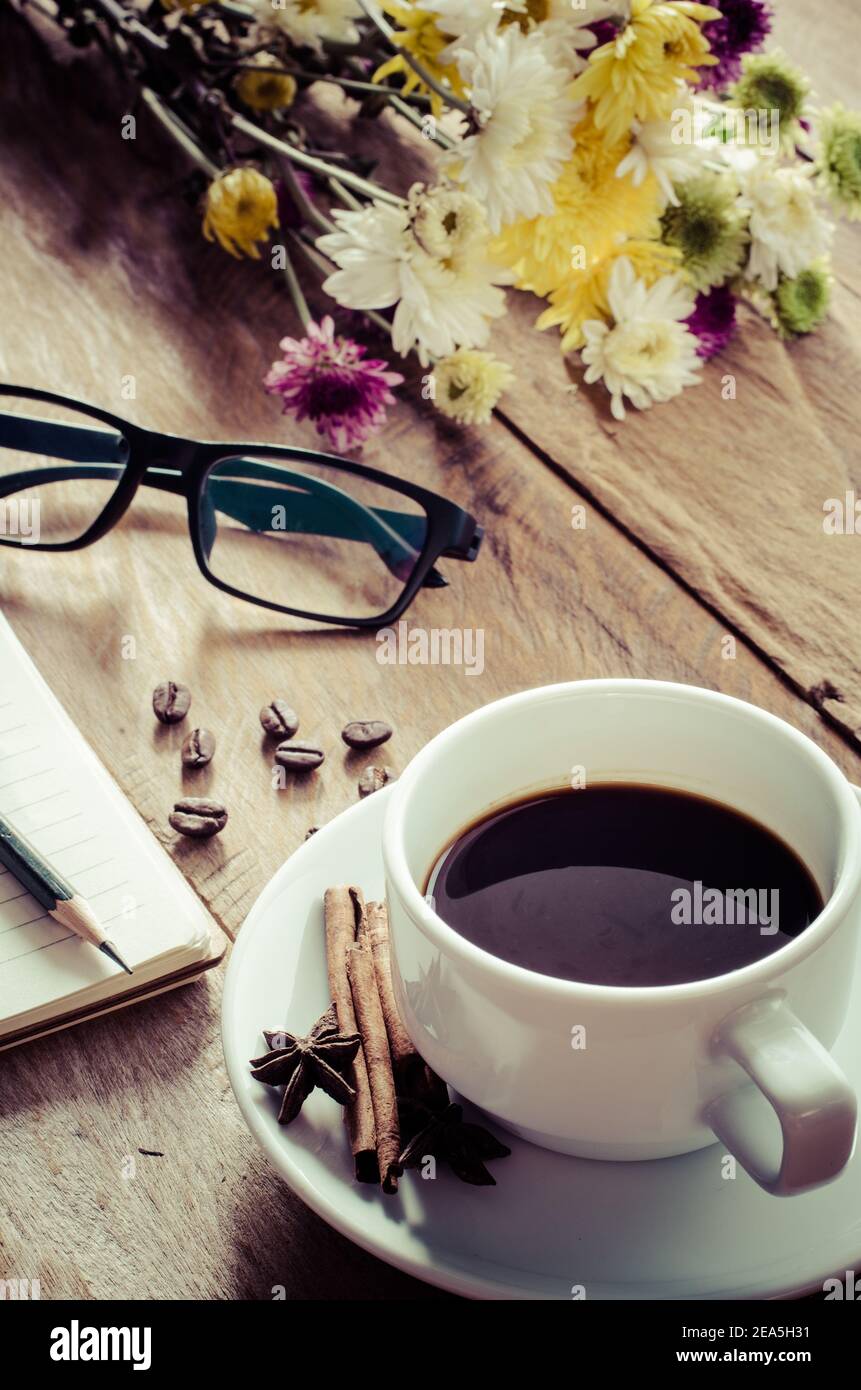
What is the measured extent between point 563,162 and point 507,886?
0.64m

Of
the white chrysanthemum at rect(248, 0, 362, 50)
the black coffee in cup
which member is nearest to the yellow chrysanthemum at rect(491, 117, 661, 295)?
the white chrysanthemum at rect(248, 0, 362, 50)

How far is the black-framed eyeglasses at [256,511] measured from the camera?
93 centimetres

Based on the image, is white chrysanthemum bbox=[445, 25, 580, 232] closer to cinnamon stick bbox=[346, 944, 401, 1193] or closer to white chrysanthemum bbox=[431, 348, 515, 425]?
white chrysanthemum bbox=[431, 348, 515, 425]

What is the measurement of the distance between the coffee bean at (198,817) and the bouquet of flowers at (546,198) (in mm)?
353

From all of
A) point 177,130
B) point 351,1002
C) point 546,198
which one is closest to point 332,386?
point 546,198

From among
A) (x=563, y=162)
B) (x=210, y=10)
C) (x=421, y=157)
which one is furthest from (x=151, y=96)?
(x=563, y=162)

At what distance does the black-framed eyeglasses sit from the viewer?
0.93 m

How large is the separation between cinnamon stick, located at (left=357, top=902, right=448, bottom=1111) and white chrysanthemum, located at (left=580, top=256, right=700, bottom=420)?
554mm

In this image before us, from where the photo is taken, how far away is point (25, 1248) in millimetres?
602

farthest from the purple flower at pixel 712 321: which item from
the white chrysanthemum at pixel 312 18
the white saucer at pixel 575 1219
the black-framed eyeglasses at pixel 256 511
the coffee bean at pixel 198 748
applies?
the white saucer at pixel 575 1219

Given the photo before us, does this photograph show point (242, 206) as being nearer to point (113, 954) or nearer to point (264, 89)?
point (264, 89)

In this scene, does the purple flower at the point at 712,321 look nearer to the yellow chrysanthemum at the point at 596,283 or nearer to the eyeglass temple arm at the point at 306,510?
the yellow chrysanthemum at the point at 596,283

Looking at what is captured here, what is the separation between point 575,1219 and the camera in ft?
1.75

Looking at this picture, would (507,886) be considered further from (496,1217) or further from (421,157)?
(421,157)
